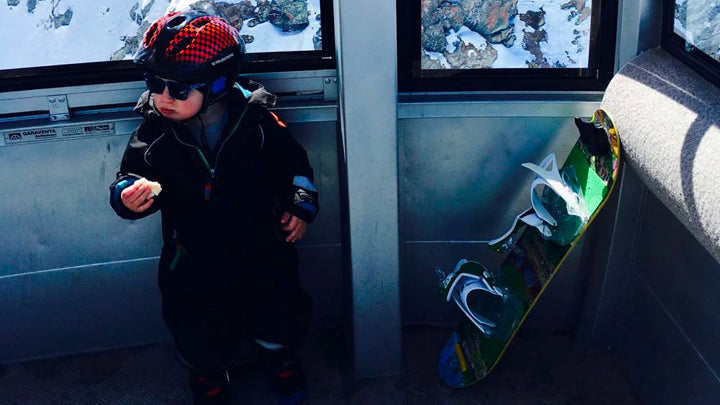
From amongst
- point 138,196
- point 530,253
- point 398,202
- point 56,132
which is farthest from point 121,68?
point 530,253

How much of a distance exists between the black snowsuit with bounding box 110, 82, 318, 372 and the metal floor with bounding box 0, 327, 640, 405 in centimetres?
28

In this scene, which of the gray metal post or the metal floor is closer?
the gray metal post

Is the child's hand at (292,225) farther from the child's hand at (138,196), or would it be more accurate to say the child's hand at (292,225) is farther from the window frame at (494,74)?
the window frame at (494,74)

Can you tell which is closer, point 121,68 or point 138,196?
point 138,196

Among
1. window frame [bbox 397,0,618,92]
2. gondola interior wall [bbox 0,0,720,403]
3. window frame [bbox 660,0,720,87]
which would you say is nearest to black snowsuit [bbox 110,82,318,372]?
gondola interior wall [bbox 0,0,720,403]

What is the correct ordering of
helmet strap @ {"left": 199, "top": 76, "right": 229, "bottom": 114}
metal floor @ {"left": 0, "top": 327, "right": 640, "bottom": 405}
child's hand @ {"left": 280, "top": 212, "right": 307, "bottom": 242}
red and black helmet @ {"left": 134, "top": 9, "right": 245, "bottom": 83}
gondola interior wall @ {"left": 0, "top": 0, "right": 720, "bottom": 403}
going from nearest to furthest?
red and black helmet @ {"left": 134, "top": 9, "right": 245, "bottom": 83}, helmet strap @ {"left": 199, "top": 76, "right": 229, "bottom": 114}, child's hand @ {"left": 280, "top": 212, "right": 307, "bottom": 242}, gondola interior wall @ {"left": 0, "top": 0, "right": 720, "bottom": 403}, metal floor @ {"left": 0, "top": 327, "right": 640, "bottom": 405}

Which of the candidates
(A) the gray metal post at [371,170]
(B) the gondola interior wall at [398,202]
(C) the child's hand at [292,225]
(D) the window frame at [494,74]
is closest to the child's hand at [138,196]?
(C) the child's hand at [292,225]

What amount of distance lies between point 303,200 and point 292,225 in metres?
0.09

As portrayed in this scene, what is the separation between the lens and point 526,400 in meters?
2.76

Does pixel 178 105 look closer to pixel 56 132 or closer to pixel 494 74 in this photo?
pixel 56 132

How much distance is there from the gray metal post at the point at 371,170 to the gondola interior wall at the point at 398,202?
10 mm

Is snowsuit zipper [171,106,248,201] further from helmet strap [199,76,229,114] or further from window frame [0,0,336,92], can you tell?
window frame [0,0,336,92]

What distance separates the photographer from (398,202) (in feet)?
9.03

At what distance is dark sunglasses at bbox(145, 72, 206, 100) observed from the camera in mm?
2295
